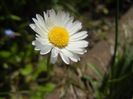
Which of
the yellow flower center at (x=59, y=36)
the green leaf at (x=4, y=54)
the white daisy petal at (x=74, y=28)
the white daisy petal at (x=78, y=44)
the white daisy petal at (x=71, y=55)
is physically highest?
the green leaf at (x=4, y=54)

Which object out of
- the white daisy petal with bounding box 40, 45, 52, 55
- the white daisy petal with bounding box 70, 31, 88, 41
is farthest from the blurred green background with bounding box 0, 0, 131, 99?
the white daisy petal with bounding box 40, 45, 52, 55

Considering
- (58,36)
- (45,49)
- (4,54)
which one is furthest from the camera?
(4,54)

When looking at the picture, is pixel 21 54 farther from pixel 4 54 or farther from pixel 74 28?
pixel 74 28

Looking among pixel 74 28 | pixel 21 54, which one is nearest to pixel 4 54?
pixel 21 54

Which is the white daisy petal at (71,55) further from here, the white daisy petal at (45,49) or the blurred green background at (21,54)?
the blurred green background at (21,54)

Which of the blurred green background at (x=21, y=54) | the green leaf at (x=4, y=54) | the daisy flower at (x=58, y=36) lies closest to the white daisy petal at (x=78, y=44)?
the daisy flower at (x=58, y=36)

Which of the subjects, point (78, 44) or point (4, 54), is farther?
point (4, 54)

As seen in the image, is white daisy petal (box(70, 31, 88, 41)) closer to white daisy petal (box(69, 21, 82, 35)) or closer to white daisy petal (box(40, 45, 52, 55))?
white daisy petal (box(69, 21, 82, 35))

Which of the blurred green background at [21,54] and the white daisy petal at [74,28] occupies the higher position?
the blurred green background at [21,54]

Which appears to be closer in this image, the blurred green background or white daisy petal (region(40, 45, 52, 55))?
white daisy petal (region(40, 45, 52, 55))

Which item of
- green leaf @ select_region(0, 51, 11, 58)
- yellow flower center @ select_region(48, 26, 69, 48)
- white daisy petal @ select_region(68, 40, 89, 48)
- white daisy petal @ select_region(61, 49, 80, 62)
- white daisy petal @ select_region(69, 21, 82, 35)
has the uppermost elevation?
green leaf @ select_region(0, 51, 11, 58)
